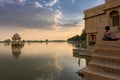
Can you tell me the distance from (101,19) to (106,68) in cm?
2310

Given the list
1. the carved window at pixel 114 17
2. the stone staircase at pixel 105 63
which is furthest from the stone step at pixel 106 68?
the carved window at pixel 114 17

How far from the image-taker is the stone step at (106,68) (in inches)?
240

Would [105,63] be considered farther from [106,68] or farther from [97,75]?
[97,75]

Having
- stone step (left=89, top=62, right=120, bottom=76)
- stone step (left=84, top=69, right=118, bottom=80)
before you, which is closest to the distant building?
stone step (left=89, top=62, right=120, bottom=76)

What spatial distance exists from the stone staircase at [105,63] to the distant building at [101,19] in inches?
540

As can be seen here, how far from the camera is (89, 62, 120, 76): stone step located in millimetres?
6097

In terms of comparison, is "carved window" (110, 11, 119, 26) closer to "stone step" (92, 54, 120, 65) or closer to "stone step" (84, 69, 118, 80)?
"stone step" (92, 54, 120, 65)

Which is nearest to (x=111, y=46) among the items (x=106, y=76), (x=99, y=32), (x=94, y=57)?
(x=94, y=57)

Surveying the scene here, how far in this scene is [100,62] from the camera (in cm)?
701

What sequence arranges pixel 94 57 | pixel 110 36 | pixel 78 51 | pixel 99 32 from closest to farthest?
1. pixel 94 57
2. pixel 110 36
3. pixel 99 32
4. pixel 78 51

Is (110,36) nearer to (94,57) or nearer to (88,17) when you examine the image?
(94,57)

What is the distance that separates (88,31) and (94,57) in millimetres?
25542

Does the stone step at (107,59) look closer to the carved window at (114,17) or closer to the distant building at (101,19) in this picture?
the distant building at (101,19)

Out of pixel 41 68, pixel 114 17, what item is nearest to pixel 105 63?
pixel 41 68
